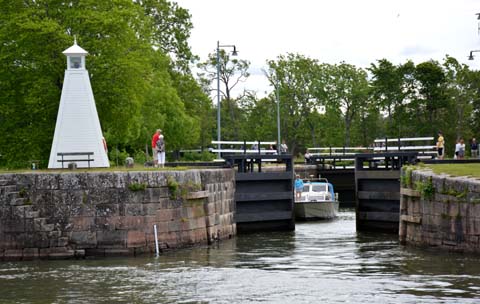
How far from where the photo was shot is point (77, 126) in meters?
34.5

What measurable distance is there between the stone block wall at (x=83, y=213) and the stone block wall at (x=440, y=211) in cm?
748

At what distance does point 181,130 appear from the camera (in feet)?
204

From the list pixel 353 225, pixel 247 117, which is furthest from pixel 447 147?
pixel 353 225

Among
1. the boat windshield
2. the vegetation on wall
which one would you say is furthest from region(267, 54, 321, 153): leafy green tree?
the boat windshield

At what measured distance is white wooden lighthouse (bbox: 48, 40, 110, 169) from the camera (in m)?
34.5

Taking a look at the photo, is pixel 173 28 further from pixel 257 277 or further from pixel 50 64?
pixel 257 277

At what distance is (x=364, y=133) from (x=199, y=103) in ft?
58.0

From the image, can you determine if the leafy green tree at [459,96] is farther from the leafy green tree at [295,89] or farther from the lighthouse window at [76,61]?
the lighthouse window at [76,61]

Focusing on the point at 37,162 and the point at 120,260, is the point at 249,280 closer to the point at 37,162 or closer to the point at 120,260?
the point at 120,260

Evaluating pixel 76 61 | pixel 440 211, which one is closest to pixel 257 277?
pixel 440 211

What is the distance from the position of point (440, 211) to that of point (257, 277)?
6496mm

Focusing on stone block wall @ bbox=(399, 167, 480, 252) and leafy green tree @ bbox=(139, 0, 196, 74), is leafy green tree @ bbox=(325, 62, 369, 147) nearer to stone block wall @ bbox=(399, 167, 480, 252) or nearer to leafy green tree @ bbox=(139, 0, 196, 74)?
leafy green tree @ bbox=(139, 0, 196, 74)

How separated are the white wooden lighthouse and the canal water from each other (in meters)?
5.66

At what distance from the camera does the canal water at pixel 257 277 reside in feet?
73.4
